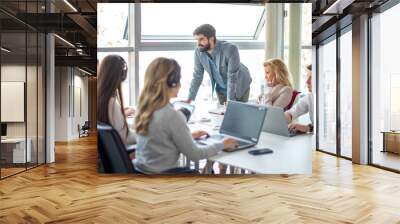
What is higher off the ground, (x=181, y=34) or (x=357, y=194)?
(x=181, y=34)

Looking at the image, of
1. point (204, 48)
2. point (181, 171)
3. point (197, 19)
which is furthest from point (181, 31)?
point (181, 171)

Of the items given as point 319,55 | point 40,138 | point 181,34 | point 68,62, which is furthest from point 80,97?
point 181,34

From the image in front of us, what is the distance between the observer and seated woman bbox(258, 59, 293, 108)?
5.33m

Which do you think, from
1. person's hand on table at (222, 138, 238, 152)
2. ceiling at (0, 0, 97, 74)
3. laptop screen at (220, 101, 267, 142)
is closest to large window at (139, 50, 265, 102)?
laptop screen at (220, 101, 267, 142)

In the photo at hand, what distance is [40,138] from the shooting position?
7.83 m

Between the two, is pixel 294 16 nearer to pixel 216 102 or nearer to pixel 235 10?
pixel 235 10

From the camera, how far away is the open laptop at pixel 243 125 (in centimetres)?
506

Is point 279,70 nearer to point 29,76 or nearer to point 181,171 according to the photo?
point 181,171

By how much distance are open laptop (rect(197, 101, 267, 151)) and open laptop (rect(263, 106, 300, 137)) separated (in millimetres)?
170

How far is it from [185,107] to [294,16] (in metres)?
1.98

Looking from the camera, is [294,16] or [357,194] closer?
[357,194]

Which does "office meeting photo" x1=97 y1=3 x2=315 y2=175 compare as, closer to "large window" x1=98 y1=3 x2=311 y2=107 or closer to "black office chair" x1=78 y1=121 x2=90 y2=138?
"large window" x1=98 y1=3 x2=311 y2=107

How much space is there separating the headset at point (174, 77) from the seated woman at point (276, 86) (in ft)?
3.73

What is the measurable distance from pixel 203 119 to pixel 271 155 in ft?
3.35
